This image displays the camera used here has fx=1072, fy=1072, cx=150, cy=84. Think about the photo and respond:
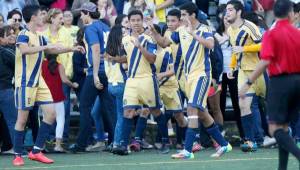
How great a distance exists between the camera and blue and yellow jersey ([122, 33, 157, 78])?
16.3 metres

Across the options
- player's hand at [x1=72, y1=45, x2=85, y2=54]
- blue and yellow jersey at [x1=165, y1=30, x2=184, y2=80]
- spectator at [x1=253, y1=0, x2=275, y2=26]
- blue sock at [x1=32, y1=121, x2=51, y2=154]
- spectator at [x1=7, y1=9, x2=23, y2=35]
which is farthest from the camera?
spectator at [x1=253, y1=0, x2=275, y2=26]

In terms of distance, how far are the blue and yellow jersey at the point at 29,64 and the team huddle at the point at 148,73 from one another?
0.01 metres

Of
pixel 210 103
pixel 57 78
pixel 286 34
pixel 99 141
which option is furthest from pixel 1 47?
pixel 286 34

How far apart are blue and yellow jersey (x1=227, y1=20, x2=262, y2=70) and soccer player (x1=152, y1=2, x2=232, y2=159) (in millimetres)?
1168

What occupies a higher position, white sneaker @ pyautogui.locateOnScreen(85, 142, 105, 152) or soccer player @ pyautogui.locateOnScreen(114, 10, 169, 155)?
soccer player @ pyautogui.locateOnScreen(114, 10, 169, 155)

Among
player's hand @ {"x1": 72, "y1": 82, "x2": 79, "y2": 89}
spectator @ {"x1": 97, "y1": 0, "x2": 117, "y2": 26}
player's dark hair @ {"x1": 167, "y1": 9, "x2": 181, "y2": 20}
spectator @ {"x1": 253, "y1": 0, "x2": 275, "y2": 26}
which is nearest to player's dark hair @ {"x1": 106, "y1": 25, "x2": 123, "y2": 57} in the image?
player's dark hair @ {"x1": 167, "y1": 9, "x2": 181, "y2": 20}

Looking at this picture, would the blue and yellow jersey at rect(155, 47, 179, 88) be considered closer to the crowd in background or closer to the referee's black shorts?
the crowd in background

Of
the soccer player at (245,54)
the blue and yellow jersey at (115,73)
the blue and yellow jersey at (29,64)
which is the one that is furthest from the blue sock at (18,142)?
the soccer player at (245,54)

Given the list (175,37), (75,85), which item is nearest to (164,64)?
(175,37)

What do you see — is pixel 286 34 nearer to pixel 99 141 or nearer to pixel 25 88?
pixel 25 88

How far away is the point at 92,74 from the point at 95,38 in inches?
23.6

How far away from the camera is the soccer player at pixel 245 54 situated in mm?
16484

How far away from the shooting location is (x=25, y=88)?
50.2 ft

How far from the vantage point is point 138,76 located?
16438 millimetres
